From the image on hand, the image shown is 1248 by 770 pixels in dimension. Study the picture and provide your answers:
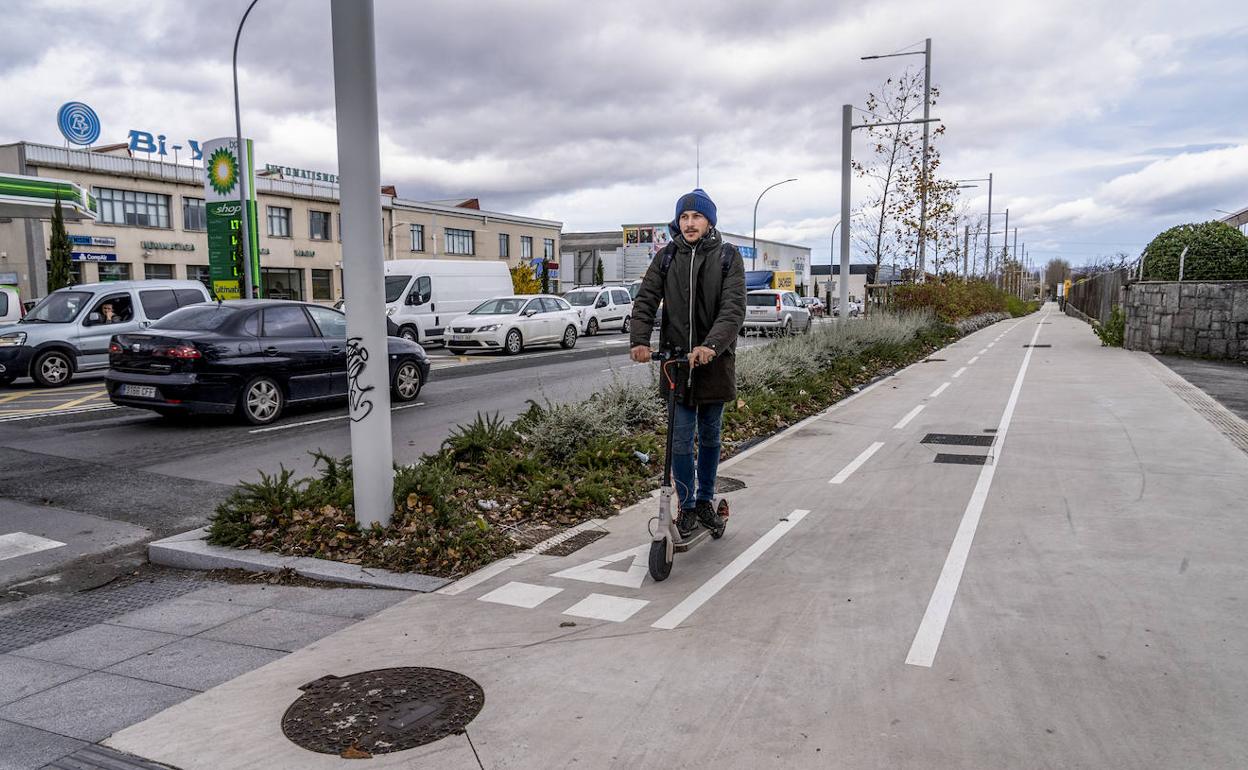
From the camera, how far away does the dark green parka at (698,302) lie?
4.83 meters

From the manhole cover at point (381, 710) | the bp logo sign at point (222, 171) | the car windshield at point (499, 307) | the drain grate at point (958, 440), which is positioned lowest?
the manhole cover at point (381, 710)

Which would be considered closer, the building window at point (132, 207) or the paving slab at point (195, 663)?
the paving slab at point (195, 663)

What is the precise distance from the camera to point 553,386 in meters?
14.3

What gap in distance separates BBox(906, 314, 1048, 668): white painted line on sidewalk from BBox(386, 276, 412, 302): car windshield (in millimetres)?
18838

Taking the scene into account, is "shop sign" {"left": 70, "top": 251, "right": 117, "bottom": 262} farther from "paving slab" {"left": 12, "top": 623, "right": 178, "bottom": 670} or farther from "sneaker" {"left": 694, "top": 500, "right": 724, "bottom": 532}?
"sneaker" {"left": 694, "top": 500, "right": 724, "bottom": 532}

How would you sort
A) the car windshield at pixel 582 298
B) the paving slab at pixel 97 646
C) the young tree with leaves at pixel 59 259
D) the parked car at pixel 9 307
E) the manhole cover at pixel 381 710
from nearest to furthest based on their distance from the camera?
1. the manhole cover at pixel 381 710
2. the paving slab at pixel 97 646
3. the parked car at pixel 9 307
4. the car windshield at pixel 582 298
5. the young tree with leaves at pixel 59 259

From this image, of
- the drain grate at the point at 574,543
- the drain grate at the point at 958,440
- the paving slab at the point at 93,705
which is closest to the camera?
the paving slab at the point at 93,705

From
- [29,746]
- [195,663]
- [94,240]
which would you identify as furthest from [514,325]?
[94,240]

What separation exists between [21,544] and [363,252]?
3.08m

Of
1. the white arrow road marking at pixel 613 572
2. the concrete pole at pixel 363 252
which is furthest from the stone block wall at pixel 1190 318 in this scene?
the concrete pole at pixel 363 252

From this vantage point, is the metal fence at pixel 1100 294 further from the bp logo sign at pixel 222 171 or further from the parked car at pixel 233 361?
the bp logo sign at pixel 222 171

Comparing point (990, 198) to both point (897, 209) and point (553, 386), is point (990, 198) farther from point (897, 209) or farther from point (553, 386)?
point (553, 386)

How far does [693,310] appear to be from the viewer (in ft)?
15.9

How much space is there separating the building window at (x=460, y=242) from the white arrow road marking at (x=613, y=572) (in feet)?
192
